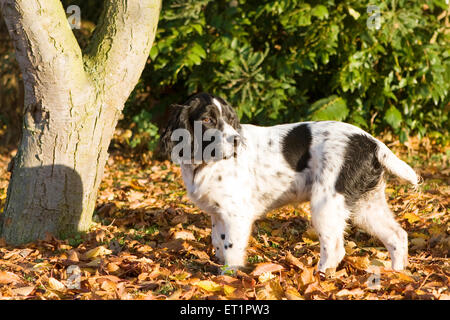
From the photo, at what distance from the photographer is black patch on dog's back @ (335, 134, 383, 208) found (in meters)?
4.04

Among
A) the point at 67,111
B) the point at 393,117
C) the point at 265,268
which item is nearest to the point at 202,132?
the point at 265,268

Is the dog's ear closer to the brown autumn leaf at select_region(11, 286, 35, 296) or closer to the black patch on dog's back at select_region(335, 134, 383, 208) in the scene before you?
the black patch on dog's back at select_region(335, 134, 383, 208)

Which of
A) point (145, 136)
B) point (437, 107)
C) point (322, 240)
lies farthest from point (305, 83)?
point (322, 240)

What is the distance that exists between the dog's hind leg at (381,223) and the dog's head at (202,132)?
1.16 m

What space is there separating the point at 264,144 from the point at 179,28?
3.07m

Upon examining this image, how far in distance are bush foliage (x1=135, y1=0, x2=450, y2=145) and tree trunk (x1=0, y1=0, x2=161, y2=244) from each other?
1775 millimetres

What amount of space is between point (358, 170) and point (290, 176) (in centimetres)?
52

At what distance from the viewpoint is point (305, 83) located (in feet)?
24.8

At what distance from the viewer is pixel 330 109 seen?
6.98 metres

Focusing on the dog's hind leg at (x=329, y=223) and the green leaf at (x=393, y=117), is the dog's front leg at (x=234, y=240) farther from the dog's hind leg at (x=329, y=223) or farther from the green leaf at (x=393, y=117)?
the green leaf at (x=393, y=117)

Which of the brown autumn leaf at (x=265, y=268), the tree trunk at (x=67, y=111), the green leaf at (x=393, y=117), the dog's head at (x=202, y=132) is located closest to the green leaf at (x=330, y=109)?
the green leaf at (x=393, y=117)

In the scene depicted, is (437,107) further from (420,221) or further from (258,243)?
(258,243)

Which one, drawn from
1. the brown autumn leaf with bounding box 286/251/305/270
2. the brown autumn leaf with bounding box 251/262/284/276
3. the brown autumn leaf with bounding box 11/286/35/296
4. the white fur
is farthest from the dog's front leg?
the brown autumn leaf with bounding box 11/286/35/296

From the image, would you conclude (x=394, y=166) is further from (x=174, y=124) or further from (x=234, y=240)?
(x=174, y=124)
